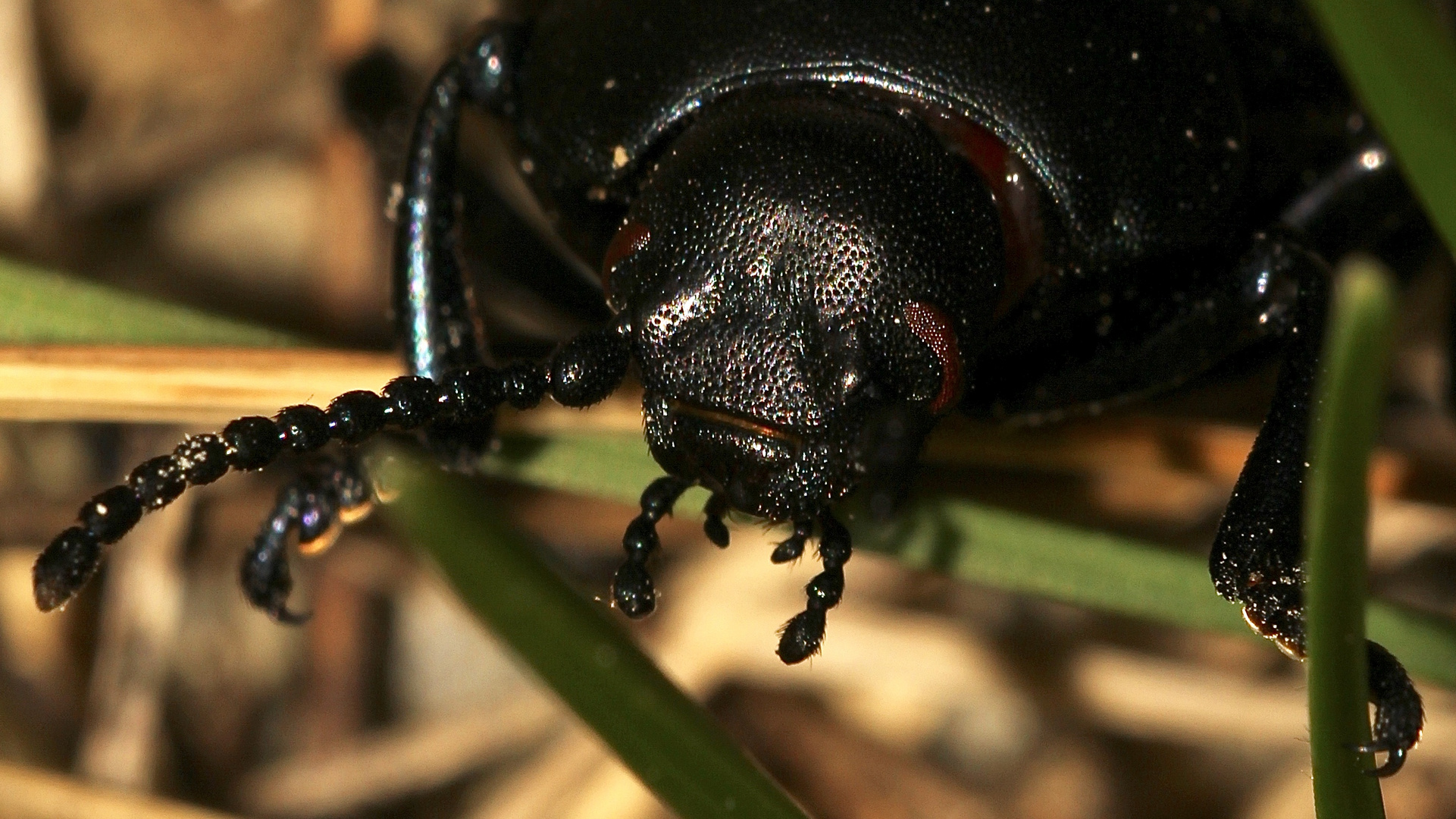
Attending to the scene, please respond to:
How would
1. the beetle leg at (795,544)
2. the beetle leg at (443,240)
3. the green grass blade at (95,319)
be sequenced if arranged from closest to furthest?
the beetle leg at (795,544)
the green grass blade at (95,319)
the beetle leg at (443,240)

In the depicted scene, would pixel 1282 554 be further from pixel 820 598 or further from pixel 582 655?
pixel 582 655

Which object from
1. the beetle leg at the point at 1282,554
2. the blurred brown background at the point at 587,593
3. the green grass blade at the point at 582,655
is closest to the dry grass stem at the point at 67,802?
the blurred brown background at the point at 587,593

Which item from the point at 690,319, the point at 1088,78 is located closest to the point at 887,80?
the point at 1088,78

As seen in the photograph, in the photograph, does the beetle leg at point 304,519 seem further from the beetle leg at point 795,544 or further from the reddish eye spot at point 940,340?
the reddish eye spot at point 940,340

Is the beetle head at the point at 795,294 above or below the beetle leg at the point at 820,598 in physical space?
above

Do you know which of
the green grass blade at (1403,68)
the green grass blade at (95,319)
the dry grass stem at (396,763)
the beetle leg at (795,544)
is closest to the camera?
the green grass blade at (1403,68)

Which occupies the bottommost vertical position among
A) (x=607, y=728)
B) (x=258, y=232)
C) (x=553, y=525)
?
(x=607, y=728)

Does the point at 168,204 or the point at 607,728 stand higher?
the point at 168,204

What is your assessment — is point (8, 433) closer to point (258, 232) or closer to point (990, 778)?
point (258, 232)
